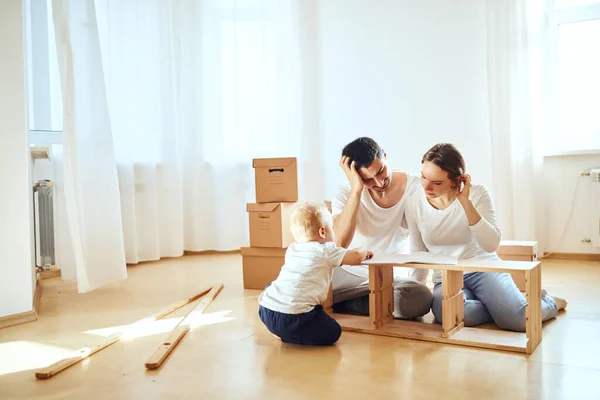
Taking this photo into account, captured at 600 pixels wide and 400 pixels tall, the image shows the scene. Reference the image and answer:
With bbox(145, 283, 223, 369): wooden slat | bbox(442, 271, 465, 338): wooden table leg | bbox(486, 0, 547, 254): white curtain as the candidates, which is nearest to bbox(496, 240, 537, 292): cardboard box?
bbox(442, 271, 465, 338): wooden table leg

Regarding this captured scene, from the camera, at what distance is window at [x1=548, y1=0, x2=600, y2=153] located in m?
4.60

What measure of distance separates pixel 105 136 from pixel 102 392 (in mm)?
2012

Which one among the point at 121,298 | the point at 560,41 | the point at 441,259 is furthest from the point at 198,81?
the point at 441,259

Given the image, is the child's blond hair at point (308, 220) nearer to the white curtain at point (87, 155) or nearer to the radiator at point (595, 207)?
the white curtain at point (87, 155)

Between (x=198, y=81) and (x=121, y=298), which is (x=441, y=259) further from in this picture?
(x=198, y=81)

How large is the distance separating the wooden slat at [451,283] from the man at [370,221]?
0.89ft

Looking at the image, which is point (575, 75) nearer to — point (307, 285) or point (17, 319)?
point (307, 285)

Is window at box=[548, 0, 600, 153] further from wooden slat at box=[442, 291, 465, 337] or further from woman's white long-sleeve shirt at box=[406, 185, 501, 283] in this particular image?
wooden slat at box=[442, 291, 465, 337]

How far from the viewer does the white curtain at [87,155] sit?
11.4 feet

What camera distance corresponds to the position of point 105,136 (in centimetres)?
368

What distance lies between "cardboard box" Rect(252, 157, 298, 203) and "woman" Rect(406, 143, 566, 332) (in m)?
1.15

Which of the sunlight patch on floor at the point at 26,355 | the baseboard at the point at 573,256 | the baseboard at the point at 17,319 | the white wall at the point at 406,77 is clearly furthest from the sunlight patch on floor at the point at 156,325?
the baseboard at the point at 573,256

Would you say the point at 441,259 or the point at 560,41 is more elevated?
the point at 560,41

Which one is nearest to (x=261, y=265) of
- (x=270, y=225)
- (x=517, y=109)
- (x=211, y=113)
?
(x=270, y=225)
